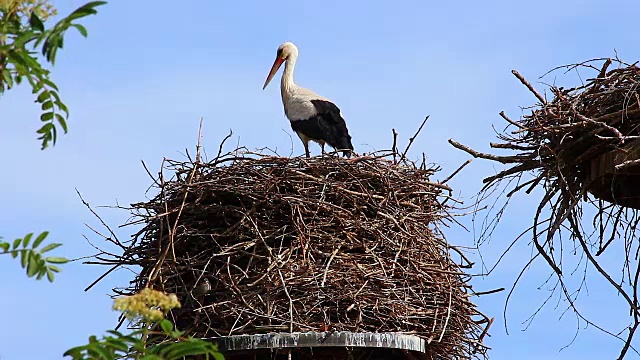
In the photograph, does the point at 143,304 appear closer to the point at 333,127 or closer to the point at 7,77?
the point at 7,77

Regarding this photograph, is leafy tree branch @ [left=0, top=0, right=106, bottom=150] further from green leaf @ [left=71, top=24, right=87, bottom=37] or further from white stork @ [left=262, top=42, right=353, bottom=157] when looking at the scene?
white stork @ [left=262, top=42, right=353, bottom=157]

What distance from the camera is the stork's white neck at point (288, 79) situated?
35.2ft

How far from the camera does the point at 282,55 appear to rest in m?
11.4

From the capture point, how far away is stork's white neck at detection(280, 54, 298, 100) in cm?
1072

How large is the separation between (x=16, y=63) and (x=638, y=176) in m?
3.86

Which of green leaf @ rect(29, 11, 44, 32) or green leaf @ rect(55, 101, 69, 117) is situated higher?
green leaf @ rect(29, 11, 44, 32)

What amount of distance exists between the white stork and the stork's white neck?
19mm

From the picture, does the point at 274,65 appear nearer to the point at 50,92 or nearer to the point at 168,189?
the point at 168,189

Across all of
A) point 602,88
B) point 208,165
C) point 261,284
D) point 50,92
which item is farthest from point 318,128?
point 50,92

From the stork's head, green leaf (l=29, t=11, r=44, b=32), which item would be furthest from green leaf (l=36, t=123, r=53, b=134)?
the stork's head

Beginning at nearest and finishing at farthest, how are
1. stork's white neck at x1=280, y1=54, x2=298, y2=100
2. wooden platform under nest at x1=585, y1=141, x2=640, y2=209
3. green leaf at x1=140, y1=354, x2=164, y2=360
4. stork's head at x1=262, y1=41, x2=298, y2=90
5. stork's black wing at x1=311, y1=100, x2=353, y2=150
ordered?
1. green leaf at x1=140, y1=354, x2=164, y2=360
2. wooden platform under nest at x1=585, y1=141, x2=640, y2=209
3. stork's black wing at x1=311, y1=100, x2=353, y2=150
4. stork's white neck at x1=280, y1=54, x2=298, y2=100
5. stork's head at x1=262, y1=41, x2=298, y2=90

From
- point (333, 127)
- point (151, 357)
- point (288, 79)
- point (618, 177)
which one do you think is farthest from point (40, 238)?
point (288, 79)

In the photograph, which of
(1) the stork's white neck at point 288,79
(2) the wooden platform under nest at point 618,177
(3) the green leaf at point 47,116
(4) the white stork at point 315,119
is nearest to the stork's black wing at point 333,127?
(4) the white stork at point 315,119

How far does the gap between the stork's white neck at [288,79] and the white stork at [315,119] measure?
0.02m
